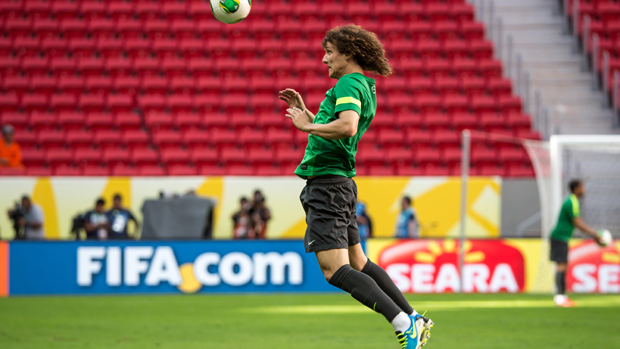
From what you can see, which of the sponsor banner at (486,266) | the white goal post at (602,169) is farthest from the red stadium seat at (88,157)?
the white goal post at (602,169)

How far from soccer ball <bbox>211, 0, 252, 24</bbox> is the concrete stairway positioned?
1199 cm

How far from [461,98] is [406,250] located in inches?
231

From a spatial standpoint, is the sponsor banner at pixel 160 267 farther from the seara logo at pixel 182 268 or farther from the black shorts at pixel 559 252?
the black shorts at pixel 559 252

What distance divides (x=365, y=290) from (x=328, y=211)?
19.6 inches

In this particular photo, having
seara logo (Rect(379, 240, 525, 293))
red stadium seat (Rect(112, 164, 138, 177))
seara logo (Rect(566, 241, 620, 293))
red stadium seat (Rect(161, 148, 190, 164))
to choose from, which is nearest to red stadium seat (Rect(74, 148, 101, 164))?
red stadium seat (Rect(112, 164, 138, 177))

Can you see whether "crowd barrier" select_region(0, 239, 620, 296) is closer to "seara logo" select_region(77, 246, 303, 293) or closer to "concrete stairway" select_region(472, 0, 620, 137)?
"seara logo" select_region(77, 246, 303, 293)

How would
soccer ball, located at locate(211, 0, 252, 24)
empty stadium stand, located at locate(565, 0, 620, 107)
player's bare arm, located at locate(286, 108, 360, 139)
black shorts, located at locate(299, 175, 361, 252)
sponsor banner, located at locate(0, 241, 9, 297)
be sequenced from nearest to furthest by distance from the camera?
player's bare arm, located at locate(286, 108, 360, 139), black shorts, located at locate(299, 175, 361, 252), soccer ball, located at locate(211, 0, 252, 24), sponsor banner, located at locate(0, 241, 9, 297), empty stadium stand, located at locate(565, 0, 620, 107)

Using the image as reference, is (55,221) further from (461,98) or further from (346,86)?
(346,86)

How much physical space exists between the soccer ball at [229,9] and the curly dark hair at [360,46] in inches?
41.1

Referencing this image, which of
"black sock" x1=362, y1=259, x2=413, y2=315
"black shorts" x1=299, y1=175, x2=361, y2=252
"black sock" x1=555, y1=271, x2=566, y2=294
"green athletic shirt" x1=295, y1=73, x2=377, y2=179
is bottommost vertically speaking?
"black sock" x1=555, y1=271, x2=566, y2=294

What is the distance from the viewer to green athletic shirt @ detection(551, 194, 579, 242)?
382 inches

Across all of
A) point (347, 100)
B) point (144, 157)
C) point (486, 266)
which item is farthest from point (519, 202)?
point (347, 100)

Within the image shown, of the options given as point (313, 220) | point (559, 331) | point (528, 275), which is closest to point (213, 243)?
point (528, 275)

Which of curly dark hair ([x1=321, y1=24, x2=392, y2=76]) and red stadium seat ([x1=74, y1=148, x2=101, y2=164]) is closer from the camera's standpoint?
curly dark hair ([x1=321, y1=24, x2=392, y2=76])
